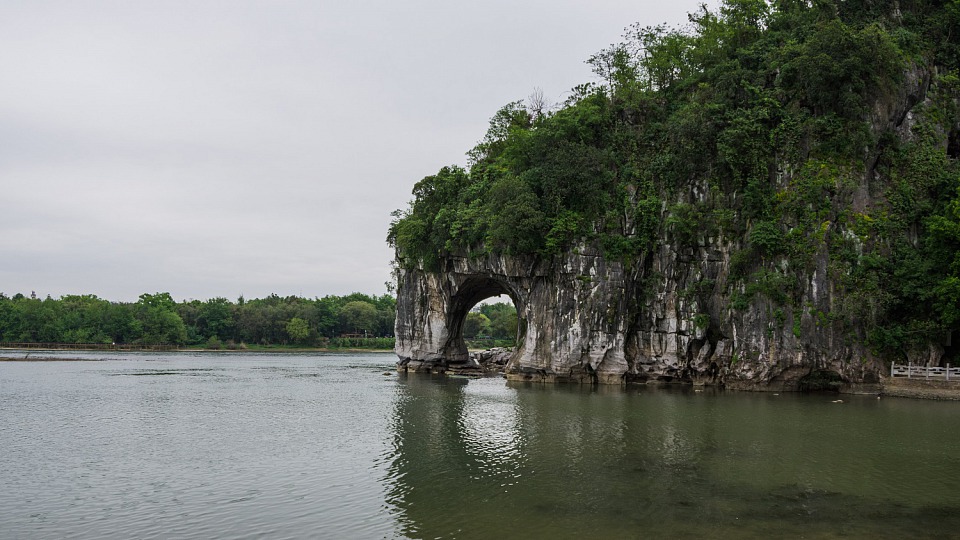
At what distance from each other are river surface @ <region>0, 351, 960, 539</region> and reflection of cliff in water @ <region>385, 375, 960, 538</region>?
0.06m

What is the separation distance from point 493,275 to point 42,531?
32.5m

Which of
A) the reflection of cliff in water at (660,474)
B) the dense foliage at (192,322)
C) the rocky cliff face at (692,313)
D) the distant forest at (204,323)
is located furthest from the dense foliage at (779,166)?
the dense foliage at (192,322)

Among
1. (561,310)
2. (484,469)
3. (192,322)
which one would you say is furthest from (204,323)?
(484,469)

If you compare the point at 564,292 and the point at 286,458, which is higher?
the point at 564,292

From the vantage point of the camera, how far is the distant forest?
89875 millimetres

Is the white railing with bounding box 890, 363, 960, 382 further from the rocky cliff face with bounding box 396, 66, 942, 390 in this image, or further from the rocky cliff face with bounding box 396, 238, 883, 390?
the rocky cliff face with bounding box 396, 238, 883, 390

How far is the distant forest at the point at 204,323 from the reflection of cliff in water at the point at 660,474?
53.1 m

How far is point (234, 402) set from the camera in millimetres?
29047

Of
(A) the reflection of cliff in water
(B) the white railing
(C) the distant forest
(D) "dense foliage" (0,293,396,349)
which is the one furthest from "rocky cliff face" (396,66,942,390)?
(D) "dense foliage" (0,293,396,349)

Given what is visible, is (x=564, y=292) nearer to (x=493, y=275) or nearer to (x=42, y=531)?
(x=493, y=275)

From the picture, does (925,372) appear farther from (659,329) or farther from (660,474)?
(660,474)

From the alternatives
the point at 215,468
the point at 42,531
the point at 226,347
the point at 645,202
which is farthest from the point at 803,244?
the point at 226,347

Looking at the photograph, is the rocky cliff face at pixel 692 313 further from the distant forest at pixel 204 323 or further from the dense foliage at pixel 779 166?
the distant forest at pixel 204 323

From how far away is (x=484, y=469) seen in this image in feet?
49.3
